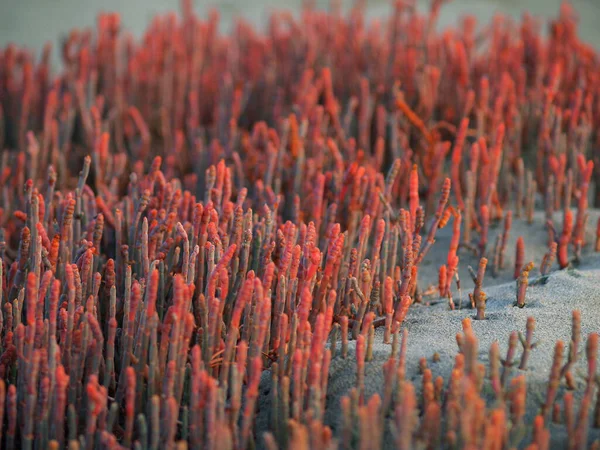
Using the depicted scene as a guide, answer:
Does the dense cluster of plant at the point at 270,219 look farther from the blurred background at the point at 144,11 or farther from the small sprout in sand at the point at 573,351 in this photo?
the blurred background at the point at 144,11

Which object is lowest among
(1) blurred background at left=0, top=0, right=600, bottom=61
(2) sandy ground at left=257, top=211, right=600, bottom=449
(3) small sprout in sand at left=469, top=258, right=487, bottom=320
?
(2) sandy ground at left=257, top=211, right=600, bottom=449

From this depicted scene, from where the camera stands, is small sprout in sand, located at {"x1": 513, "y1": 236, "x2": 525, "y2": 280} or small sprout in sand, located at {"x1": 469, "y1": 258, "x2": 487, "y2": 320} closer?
small sprout in sand, located at {"x1": 469, "y1": 258, "x2": 487, "y2": 320}

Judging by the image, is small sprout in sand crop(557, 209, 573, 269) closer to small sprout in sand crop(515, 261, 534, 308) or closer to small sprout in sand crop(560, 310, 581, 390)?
small sprout in sand crop(515, 261, 534, 308)

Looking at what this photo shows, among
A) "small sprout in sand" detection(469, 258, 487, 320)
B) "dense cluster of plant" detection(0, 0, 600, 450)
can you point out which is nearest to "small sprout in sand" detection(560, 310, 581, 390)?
"dense cluster of plant" detection(0, 0, 600, 450)

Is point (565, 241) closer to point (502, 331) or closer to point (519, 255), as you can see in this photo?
point (519, 255)

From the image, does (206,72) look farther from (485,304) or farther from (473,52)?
(485,304)

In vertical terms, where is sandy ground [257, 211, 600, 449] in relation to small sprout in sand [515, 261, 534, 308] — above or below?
below

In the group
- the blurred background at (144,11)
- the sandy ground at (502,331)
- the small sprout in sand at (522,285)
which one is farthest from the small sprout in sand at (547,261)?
the blurred background at (144,11)

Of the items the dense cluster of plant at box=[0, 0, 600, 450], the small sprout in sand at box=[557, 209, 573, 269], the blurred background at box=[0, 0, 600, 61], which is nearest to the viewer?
the dense cluster of plant at box=[0, 0, 600, 450]

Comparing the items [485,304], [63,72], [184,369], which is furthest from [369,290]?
[63,72]
